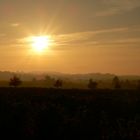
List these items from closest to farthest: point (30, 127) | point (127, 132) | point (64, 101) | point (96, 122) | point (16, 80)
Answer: point (30, 127) < point (127, 132) < point (96, 122) < point (64, 101) < point (16, 80)

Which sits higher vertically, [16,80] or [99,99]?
[16,80]

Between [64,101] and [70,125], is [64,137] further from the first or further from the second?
[64,101]

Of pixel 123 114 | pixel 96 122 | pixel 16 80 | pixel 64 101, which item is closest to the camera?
pixel 96 122

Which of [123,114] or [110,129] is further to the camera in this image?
[123,114]

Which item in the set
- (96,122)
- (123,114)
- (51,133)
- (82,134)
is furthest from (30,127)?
(123,114)

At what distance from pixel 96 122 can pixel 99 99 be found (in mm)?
12469

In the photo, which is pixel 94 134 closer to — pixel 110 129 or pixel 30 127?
pixel 110 129

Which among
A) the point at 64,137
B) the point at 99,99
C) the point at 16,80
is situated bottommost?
the point at 64,137

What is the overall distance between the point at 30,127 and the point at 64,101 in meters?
13.2

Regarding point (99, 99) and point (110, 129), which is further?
point (99, 99)

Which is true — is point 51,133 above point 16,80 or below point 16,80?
below

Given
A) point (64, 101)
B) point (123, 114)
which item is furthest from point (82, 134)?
point (64, 101)

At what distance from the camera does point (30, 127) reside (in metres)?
17.0

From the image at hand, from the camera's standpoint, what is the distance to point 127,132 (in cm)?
1809
